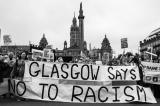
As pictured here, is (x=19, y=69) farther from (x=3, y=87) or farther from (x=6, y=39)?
(x=6, y=39)

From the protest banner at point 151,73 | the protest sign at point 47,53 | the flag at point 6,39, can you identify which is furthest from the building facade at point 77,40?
the protest banner at point 151,73

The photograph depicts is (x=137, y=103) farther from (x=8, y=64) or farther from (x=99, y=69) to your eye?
(x=8, y=64)

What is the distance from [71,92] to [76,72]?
0.72 metres

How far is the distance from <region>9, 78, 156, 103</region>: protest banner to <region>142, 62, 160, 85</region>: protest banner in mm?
1531

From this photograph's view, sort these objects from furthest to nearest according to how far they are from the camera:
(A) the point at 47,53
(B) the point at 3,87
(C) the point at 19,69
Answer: (A) the point at 47,53 < (C) the point at 19,69 < (B) the point at 3,87

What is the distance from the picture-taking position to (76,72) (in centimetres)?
1000

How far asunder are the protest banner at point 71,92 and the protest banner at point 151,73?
1.53 metres

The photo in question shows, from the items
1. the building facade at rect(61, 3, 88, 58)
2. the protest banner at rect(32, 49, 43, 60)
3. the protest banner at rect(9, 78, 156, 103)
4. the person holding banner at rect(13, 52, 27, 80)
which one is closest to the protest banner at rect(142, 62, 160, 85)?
the protest banner at rect(9, 78, 156, 103)

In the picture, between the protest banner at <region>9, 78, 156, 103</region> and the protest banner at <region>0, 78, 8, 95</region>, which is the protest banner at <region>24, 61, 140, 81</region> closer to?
the protest banner at <region>9, 78, 156, 103</region>

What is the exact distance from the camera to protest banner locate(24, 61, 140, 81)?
9.84m

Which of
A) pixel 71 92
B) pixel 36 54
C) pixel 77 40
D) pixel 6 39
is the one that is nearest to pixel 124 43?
pixel 36 54

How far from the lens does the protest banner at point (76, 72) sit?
9836 millimetres

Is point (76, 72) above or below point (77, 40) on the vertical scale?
below

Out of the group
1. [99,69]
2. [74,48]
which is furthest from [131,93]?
[74,48]
